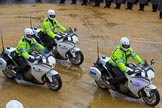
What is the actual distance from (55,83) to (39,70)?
571 millimetres

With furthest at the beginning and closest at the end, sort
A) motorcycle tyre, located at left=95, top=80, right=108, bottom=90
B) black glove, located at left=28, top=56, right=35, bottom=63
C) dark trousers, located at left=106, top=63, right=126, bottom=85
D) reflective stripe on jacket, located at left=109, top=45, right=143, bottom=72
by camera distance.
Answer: motorcycle tyre, located at left=95, top=80, right=108, bottom=90 → black glove, located at left=28, top=56, right=35, bottom=63 → dark trousers, located at left=106, top=63, right=126, bottom=85 → reflective stripe on jacket, located at left=109, top=45, right=143, bottom=72

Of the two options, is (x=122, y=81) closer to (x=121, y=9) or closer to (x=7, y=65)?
(x=7, y=65)

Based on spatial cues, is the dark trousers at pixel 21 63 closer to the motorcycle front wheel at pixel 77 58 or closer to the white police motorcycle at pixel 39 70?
the white police motorcycle at pixel 39 70

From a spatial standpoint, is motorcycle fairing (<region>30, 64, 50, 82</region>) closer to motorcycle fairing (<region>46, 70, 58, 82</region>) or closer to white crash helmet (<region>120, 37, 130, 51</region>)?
motorcycle fairing (<region>46, 70, 58, 82</region>)

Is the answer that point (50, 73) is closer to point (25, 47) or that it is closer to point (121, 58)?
point (25, 47)

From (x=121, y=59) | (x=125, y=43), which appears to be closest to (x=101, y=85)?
(x=121, y=59)

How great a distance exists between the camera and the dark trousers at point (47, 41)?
13.3m

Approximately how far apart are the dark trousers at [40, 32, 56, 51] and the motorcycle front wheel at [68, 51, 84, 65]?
77 centimetres

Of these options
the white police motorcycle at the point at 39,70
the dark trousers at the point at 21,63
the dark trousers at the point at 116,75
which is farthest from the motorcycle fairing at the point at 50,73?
the dark trousers at the point at 116,75

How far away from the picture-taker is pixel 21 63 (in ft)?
36.8

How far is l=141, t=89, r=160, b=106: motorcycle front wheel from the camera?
31.7ft

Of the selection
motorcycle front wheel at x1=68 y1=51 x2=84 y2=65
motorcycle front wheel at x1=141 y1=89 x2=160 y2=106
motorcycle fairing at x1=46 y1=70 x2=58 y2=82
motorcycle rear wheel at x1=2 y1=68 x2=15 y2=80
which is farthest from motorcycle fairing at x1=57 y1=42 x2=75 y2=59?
motorcycle front wheel at x1=141 y1=89 x2=160 y2=106

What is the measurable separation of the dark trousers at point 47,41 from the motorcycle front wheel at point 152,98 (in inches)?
174

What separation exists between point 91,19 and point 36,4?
17.2 feet
